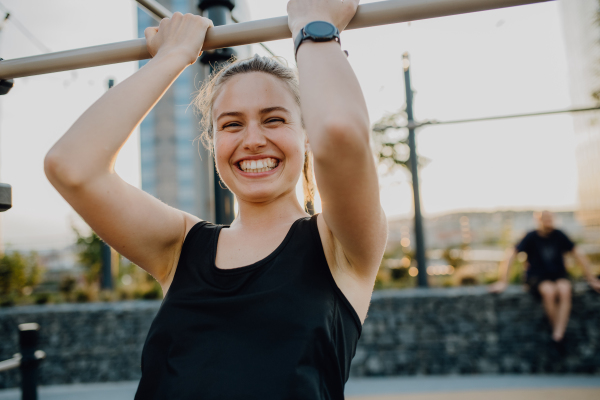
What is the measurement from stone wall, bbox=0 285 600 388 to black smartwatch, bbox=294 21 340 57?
4.11 meters

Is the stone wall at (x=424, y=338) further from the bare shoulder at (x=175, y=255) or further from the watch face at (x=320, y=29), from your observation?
the watch face at (x=320, y=29)

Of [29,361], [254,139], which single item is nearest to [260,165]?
[254,139]

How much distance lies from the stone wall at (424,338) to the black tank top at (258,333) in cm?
385

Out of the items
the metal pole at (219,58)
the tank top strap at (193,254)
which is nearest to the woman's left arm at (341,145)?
the tank top strap at (193,254)

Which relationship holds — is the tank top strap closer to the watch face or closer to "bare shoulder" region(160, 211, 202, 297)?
"bare shoulder" region(160, 211, 202, 297)

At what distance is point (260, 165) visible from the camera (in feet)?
3.35

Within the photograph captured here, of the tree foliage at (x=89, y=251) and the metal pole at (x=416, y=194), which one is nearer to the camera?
the metal pole at (x=416, y=194)

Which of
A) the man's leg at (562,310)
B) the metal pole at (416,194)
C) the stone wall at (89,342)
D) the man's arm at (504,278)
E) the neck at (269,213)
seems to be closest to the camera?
the neck at (269,213)

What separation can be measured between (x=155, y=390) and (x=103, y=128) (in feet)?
1.79

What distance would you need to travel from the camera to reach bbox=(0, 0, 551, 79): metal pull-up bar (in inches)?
35.1

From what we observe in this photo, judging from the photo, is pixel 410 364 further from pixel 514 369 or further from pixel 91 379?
pixel 91 379

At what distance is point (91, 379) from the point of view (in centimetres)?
466

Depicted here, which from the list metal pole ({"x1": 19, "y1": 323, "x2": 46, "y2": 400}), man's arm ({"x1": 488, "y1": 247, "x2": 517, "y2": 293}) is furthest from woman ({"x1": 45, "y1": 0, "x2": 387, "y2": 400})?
man's arm ({"x1": 488, "y1": 247, "x2": 517, "y2": 293})

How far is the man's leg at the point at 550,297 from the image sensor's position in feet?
14.1
